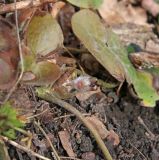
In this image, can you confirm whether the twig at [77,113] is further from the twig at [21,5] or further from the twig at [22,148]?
the twig at [21,5]

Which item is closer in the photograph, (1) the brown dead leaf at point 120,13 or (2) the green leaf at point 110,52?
(2) the green leaf at point 110,52

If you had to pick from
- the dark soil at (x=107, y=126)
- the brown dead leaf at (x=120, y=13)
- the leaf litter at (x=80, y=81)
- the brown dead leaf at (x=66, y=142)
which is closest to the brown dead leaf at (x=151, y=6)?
the brown dead leaf at (x=120, y=13)

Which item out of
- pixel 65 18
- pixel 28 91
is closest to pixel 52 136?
pixel 28 91

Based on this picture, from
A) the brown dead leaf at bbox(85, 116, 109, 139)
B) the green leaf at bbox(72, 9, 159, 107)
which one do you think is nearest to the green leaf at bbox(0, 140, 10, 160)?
the brown dead leaf at bbox(85, 116, 109, 139)

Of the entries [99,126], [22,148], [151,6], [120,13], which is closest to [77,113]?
[99,126]

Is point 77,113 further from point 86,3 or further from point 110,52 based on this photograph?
point 86,3

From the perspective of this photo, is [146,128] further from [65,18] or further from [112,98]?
[65,18]
